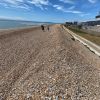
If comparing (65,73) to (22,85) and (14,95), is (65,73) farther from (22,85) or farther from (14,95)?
(14,95)

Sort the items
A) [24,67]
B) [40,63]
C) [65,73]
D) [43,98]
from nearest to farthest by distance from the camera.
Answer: [43,98] → [65,73] → [24,67] → [40,63]

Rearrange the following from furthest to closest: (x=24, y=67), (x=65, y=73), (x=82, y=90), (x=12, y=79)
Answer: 1. (x=24, y=67)
2. (x=65, y=73)
3. (x=12, y=79)
4. (x=82, y=90)

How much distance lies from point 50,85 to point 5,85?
2.37m

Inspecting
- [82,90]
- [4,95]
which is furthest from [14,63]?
[82,90]

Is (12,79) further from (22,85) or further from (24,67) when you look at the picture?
(24,67)

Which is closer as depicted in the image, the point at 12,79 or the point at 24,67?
the point at 12,79

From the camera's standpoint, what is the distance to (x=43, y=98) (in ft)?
25.1

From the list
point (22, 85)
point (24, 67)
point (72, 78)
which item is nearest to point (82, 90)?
point (72, 78)

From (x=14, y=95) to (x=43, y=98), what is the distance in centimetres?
139

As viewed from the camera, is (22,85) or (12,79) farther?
(12,79)

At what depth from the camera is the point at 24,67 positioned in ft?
40.6

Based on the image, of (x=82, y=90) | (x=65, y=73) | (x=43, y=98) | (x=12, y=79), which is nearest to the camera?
(x=43, y=98)

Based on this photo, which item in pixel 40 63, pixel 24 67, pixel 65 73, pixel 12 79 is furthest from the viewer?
pixel 40 63

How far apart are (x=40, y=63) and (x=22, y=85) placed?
4.45 m
